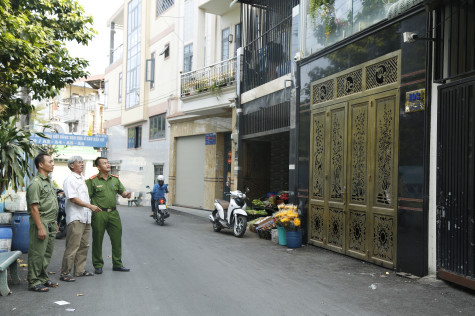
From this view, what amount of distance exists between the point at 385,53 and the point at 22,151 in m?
6.20

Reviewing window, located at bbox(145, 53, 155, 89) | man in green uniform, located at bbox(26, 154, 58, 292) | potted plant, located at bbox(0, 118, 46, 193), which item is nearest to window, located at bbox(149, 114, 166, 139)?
window, located at bbox(145, 53, 155, 89)

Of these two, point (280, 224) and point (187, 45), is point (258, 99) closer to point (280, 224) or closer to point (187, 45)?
point (280, 224)

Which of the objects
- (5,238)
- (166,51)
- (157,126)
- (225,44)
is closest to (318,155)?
(5,238)

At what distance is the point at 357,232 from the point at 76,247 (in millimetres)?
4799

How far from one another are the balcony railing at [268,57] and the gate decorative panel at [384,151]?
189 inches

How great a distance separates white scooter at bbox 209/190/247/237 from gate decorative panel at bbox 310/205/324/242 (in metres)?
2.29

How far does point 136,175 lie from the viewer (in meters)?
26.9

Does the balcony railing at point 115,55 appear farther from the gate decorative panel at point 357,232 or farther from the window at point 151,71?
the gate decorative panel at point 357,232

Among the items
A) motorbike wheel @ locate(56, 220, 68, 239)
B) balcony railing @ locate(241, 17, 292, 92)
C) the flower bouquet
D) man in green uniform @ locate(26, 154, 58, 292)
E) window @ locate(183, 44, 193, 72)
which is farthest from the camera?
window @ locate(183, 44, 193, 72)

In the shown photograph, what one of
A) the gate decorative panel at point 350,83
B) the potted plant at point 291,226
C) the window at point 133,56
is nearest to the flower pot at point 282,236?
the potted plant at point 291,226

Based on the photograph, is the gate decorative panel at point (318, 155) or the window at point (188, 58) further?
the window at point (188, 58)

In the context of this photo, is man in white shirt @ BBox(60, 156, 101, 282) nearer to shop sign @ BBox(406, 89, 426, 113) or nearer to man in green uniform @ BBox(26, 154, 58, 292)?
man in green uniform @ BBox(26, 154, 58, 292)

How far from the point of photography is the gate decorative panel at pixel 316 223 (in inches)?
375

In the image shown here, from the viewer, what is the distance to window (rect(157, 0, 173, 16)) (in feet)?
77.0
